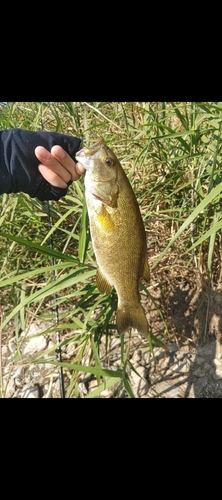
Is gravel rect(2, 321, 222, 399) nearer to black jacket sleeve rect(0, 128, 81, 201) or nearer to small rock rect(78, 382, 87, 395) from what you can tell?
small rock rect(78, 382, 87, 395)

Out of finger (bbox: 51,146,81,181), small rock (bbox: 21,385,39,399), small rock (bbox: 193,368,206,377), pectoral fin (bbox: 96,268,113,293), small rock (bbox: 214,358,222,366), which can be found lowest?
small rock (bbox: 21,385,39,399)

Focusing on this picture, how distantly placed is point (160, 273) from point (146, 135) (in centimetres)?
86

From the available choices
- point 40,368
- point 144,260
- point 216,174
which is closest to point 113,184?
point 144,260

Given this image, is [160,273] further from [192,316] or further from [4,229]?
[4,229]

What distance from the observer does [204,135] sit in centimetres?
254

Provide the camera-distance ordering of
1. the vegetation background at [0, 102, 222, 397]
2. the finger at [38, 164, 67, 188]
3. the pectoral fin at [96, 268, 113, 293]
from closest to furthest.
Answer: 1. the pectoral fin at [96, 268, 113, 293]
2. the finger at [38, 164, 67, 188]
3. the vegetation background at [0, 102, 222, 397]

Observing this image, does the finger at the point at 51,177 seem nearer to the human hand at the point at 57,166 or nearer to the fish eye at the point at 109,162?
the human hand at the point at 57,166

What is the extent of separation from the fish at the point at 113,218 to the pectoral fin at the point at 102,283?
0.04 metres

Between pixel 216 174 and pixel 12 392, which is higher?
pixel 216 174

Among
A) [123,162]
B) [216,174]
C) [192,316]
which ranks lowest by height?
[192,316]

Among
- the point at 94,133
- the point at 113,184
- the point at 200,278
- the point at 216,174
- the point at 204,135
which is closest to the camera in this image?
the point at 113,184

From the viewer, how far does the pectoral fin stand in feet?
5.87

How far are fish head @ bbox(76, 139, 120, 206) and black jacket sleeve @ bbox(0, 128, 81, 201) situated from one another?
0.93ft

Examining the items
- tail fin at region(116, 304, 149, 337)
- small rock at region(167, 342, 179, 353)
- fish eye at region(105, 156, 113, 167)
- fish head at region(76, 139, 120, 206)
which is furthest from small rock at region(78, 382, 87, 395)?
fish eye at region(105, 156, 113, 167)
